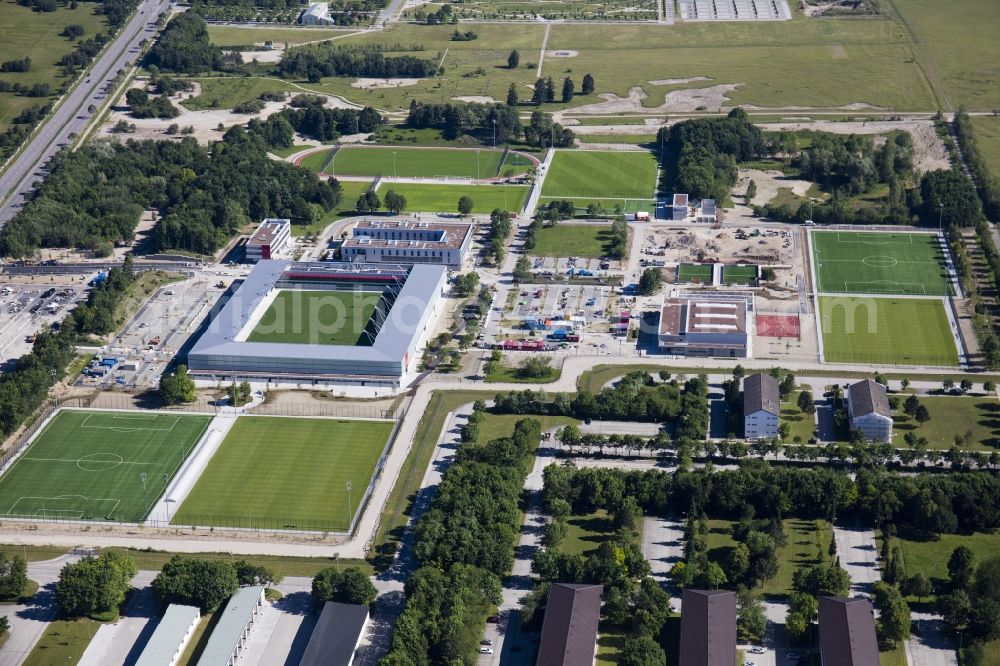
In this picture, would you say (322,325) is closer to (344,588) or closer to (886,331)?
(344,588)

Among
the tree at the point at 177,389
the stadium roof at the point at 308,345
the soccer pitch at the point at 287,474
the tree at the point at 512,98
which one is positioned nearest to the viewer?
the soccer pitch at the point at 287,474

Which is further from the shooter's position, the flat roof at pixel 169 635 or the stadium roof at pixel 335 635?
the flat roof at pixel 169 635

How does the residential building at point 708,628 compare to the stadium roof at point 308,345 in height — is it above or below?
below

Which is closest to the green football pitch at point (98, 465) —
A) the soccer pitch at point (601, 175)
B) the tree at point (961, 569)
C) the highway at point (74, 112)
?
the highway at point (74, 112)

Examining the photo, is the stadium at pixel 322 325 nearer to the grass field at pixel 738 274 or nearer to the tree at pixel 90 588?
the grass field at pixel 738 274

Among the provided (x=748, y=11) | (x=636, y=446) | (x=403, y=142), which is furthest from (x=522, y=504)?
(x=748, y=11)

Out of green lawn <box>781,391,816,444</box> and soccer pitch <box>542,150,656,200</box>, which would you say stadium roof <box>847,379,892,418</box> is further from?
soccer pitch <box>542,150,656,200</box>

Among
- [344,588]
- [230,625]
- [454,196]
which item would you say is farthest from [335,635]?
[454,196]
